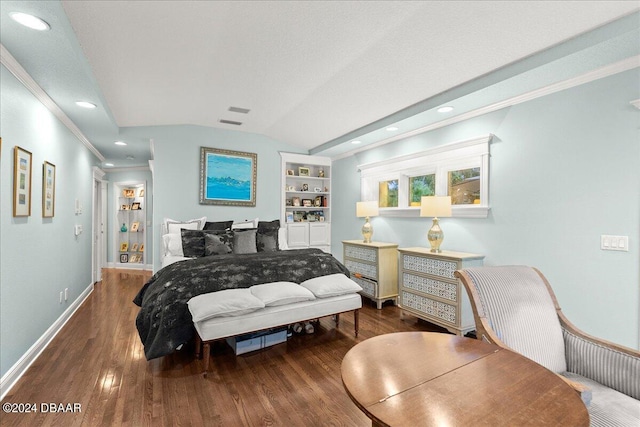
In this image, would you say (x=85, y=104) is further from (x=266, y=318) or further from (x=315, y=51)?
(x=266, y=318)

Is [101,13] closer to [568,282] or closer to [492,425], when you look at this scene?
[492,425]

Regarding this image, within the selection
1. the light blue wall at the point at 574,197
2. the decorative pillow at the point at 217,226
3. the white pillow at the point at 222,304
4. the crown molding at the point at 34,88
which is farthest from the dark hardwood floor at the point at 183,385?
the crown molding at the point at 34,88

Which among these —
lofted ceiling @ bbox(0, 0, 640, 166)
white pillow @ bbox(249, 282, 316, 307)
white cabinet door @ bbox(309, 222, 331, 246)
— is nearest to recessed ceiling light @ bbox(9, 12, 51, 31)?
lofted ceiling @ bbox(0, 0, 640, 166)

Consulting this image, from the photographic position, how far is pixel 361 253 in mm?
4539

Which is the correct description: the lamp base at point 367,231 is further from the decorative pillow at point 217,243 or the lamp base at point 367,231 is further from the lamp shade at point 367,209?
the decorative pillow at point 217,243

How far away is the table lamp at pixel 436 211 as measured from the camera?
3.38 meters

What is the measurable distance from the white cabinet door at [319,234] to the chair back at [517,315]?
4.13 metres

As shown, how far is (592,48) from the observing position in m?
2.06

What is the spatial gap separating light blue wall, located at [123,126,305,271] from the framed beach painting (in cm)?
8

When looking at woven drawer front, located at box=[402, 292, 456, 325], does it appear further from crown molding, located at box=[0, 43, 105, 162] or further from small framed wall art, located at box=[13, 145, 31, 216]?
crown molding, located at box=[0, 43, 105, 162]

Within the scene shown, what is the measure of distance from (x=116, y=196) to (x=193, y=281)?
→ 5.70 metres

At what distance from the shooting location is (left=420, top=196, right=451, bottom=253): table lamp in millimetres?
3385

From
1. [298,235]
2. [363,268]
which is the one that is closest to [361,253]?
[363,268]

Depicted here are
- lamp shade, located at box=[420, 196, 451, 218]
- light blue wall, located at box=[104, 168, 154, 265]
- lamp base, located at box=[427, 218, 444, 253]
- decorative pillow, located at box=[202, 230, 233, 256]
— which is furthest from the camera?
light blue wall, located at box=[104, 168, 154, 265]
